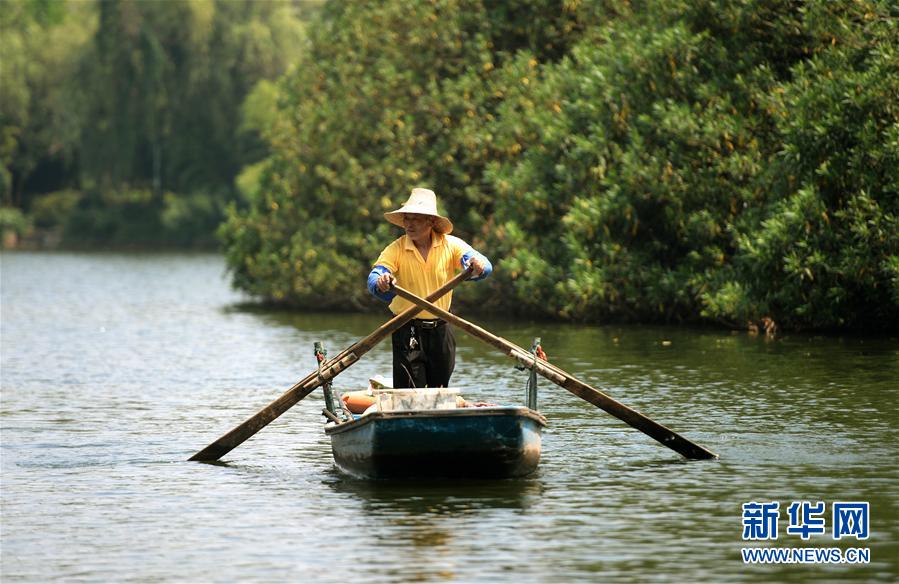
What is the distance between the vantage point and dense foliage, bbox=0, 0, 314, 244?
7750 centimetres

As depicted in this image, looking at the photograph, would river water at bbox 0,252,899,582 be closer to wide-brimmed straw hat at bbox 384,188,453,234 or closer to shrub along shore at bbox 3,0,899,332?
shrub along shore at bbox 3,0,899,332

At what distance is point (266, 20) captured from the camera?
85.1 metres

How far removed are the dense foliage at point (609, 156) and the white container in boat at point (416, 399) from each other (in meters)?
13.6

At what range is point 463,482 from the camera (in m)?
13.8

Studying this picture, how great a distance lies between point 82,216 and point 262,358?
65228mm

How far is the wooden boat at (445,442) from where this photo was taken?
42.9 feet

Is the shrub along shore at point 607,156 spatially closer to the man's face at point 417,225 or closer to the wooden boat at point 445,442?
the man's face at point 417,225

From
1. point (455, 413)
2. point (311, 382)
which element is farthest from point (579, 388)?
point (311, 382)

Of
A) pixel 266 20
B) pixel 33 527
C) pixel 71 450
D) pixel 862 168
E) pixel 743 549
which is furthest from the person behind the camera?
pixel 266 20

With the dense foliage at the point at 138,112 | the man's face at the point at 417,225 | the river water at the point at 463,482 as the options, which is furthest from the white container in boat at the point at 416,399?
the dense foliage at the point at 138,112

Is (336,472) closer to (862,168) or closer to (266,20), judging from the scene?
(862,168)

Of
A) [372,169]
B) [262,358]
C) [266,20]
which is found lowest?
[262,358]

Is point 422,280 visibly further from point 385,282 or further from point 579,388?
point 579,388

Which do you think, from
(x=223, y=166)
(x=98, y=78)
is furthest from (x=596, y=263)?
(x=223, y=166)
